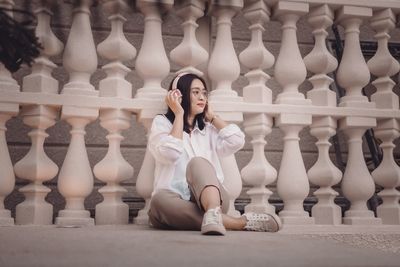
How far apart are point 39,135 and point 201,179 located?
79 centimetres

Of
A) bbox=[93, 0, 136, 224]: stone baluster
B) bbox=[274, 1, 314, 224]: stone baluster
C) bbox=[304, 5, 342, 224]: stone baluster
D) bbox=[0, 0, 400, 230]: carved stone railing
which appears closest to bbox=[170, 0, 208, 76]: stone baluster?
bbox=[0, 0, 400, 230]: carved stone railing

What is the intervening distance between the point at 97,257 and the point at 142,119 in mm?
1166

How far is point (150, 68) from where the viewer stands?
2.60 meters

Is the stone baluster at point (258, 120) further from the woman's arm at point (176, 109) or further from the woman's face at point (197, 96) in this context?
the woman's arm at point (176, 109)

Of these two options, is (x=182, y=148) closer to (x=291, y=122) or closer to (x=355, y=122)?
(x=291, y=122)

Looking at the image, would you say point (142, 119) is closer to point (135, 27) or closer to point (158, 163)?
point (158, 163)

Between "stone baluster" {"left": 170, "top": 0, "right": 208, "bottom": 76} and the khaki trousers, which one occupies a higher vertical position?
"stone baluster" {"left": 170, "top": 0, "right": 208, "bottom": 76}

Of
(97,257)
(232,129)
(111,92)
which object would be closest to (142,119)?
(111,92)

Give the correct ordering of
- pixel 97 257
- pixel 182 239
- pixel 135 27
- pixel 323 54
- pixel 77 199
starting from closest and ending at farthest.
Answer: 1. pixel 97 257
2. pixel 182 239
3. pixel 77 199
4. pixel 323 54
5. pixel 135 27

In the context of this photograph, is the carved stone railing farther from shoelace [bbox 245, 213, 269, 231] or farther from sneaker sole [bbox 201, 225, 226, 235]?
sneaker sole [bbox 201, 225, 226, 235]

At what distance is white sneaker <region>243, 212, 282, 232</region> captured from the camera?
2418mm

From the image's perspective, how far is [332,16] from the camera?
9.18 feet

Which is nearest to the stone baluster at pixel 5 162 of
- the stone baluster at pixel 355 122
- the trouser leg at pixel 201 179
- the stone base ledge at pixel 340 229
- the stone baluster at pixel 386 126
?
the trouser leg at pixel 201 179

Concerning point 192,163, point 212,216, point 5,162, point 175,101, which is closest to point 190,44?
point 175,101
